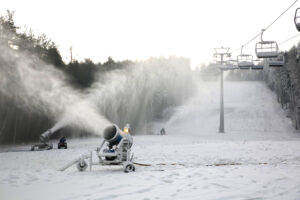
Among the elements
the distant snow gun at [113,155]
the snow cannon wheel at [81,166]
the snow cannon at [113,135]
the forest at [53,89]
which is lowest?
the snow cannon wheel at [81,166]

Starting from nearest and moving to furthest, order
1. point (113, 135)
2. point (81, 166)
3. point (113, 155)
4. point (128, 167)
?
point (128, 167)
point (113, 155)
point (81, 166)
point (113, 135)

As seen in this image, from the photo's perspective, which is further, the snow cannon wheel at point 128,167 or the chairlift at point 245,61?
the chairlift at point 245,61

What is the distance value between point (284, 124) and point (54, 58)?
36.4 meters

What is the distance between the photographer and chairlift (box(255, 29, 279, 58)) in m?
18.3

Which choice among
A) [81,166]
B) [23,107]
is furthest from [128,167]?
[23,107]

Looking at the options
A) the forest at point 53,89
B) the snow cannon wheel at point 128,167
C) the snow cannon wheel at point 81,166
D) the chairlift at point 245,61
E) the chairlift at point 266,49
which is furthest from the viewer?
the chairlift at point 245,61

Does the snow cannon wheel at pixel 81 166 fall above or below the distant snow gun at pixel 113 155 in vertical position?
below

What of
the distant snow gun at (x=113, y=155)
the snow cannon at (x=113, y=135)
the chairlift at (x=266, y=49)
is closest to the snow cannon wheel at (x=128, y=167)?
the distant snow gun at (x=113, y=155)

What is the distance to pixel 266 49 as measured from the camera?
1870cm

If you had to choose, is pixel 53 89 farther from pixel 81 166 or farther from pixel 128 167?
pixel 128 167

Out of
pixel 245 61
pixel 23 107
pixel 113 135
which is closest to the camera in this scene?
pixel 113 135

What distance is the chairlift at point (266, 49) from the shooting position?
60.1 feet

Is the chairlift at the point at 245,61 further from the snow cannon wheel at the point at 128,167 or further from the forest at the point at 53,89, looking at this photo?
the snow cannon wheel at the point at 128,167

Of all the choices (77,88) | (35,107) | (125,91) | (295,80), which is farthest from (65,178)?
(295,80)
